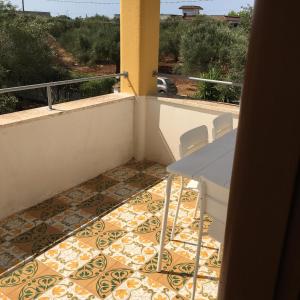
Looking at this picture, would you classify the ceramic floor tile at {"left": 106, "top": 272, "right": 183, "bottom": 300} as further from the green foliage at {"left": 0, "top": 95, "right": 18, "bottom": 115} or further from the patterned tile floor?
the green foliage at {"left": 0, "top": 95, "right": 18, "bottom": 115}

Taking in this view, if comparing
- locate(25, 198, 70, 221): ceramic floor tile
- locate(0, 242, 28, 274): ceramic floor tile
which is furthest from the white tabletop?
locate(25, 198, 70, 221): ceramic floor tile

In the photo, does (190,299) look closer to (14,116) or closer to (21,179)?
(21,179)

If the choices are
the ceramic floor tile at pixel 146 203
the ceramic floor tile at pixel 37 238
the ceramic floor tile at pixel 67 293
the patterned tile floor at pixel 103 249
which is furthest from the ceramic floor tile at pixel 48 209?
the ceramic floor tile at pixel 67 293

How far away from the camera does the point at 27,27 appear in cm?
1294

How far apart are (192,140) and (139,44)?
5.42ft

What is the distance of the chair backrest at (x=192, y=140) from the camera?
7.25ft

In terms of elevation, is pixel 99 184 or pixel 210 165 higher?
pixel 210 165

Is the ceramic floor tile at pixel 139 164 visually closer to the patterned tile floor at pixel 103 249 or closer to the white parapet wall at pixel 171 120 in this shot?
the white parapet wall at pixel 171 120

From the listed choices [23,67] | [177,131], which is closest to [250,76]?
[177,131]

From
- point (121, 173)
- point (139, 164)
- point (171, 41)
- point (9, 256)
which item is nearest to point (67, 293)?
point (9, 256)

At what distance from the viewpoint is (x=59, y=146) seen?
309cm

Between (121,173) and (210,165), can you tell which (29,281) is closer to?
(210,165)

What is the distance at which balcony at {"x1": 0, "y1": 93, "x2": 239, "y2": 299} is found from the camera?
210 centimetres

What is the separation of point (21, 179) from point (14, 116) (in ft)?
1.80
